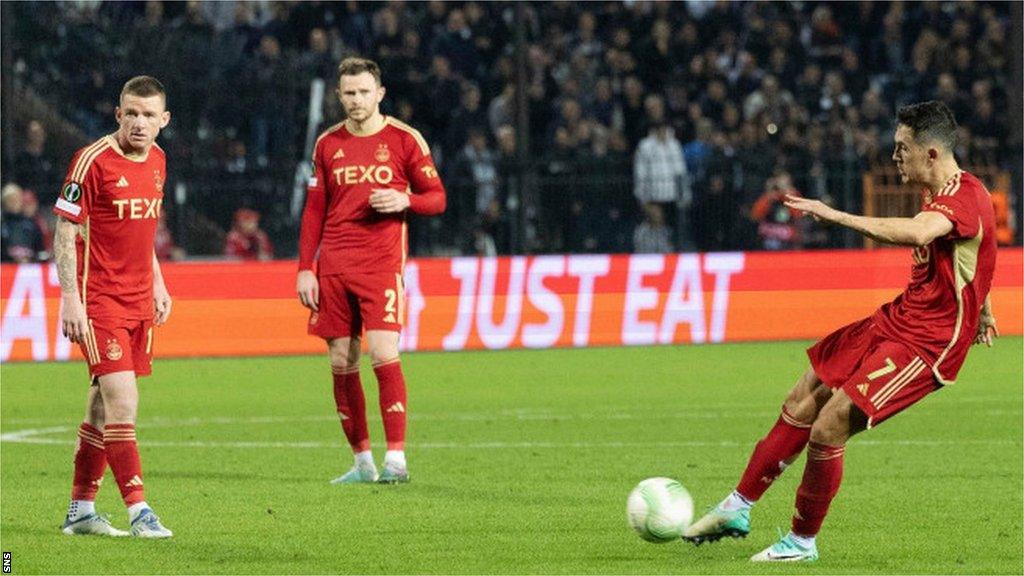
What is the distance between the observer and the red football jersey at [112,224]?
876 centimetres

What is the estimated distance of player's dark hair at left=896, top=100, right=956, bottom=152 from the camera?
7.76 metres

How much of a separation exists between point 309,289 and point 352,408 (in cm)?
70

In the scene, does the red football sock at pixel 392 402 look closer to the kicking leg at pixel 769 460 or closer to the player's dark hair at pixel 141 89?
the player's dark hair at pixel 141 89

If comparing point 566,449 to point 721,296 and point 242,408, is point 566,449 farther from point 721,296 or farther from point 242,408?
point 721,296

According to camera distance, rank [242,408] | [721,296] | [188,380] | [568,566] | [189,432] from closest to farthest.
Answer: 1. [568,566]
2. [189,432]
3. [242,408]
4. [188,380]
5. [721,296]

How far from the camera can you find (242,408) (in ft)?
49.5

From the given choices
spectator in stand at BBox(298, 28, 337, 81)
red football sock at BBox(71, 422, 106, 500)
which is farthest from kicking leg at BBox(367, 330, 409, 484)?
spectator in stand at BBox(298, 28, 337, 81)

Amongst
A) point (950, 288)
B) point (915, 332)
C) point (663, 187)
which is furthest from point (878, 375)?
point (663, 187)

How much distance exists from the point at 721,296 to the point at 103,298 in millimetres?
11976

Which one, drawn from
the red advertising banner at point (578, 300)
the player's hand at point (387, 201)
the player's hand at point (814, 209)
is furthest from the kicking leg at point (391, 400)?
the red advertising banner at point (578, 300)

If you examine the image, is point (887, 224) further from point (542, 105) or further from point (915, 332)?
Answer: point (542, 105)

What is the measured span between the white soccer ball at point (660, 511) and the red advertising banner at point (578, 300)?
11.3m

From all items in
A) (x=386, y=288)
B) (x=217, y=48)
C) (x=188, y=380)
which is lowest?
(x=188, y=380)

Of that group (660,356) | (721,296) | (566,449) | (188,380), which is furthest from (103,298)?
(721,296)
